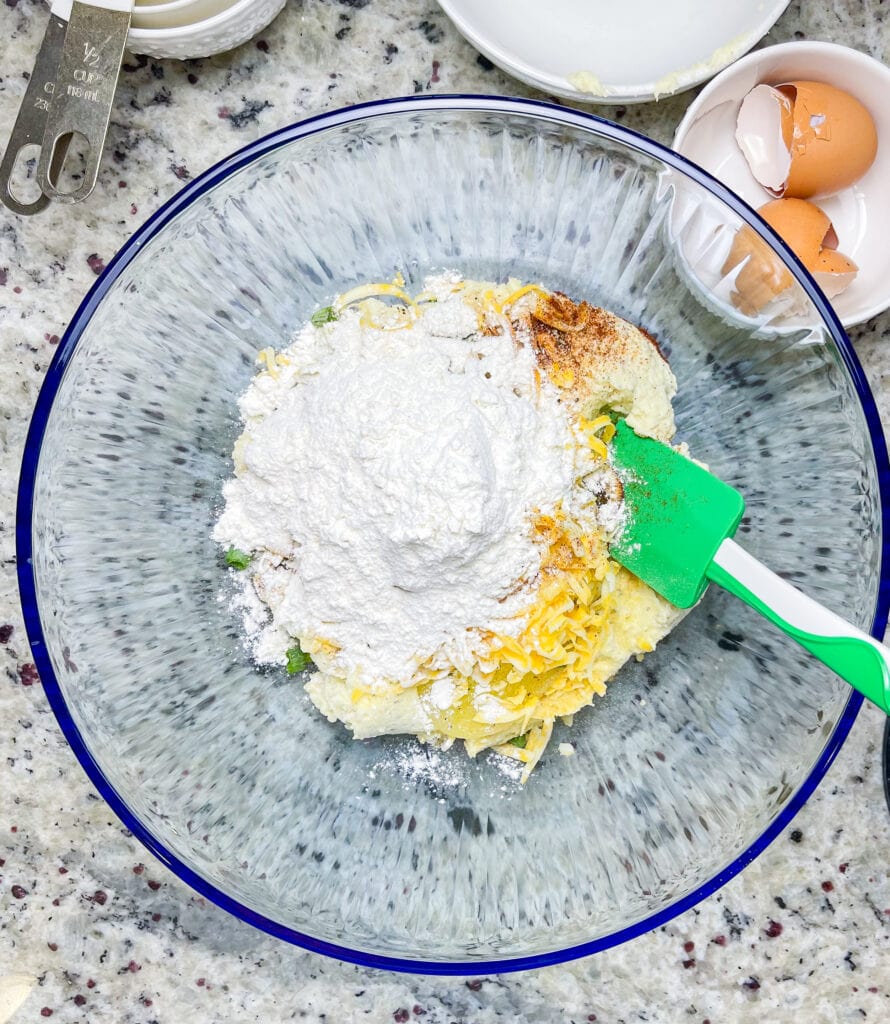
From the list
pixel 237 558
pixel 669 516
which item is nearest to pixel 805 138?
pixel 669 516

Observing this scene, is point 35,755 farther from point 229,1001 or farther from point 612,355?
point 612,355

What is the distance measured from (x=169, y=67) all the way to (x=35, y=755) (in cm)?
109

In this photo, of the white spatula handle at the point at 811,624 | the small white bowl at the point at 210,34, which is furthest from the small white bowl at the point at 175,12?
the white spatula handle at the point at 811,624

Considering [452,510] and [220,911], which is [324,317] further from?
[220,911]

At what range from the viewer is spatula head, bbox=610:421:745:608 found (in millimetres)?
1104

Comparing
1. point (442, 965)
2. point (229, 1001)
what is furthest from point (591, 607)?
point (229, 1001)

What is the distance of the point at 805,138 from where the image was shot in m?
1.32

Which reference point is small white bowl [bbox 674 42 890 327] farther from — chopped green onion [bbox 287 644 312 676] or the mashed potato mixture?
chopped green onion [bbox 287 644 312 676]

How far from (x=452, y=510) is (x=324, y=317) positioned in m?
0.43

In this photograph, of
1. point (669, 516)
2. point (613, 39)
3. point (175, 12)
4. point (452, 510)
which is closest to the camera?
point (452, 510)

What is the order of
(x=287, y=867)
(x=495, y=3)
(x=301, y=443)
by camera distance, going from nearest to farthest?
(x=301, y=443) → (x=287, y=867) → (x=495, y=3)

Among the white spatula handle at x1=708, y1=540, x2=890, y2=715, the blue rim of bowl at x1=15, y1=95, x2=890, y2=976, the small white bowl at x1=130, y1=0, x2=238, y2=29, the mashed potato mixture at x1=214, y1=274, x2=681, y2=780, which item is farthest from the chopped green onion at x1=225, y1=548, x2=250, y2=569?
the small white bowl at x1=130, y1=0, x2=238, y2=29

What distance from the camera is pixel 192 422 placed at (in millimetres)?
1292

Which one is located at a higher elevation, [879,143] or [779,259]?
[879,143]
